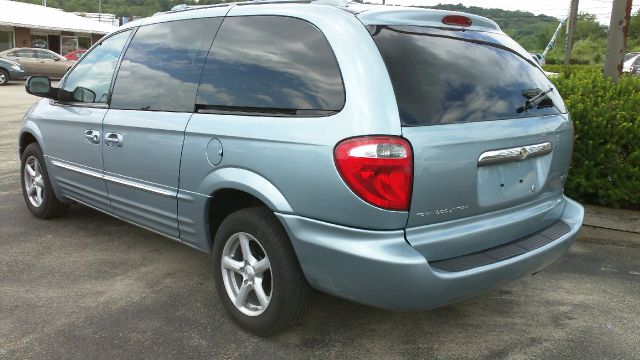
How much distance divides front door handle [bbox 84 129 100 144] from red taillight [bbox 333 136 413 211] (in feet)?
7.59

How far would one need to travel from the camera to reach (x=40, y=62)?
950 inches

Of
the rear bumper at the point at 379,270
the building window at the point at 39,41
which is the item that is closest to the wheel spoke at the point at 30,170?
the rear bumper at the point at 379,270

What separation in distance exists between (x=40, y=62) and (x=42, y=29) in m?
11.3

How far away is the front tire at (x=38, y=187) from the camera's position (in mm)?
4949

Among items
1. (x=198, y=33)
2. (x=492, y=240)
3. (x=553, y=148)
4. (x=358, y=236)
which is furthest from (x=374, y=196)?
(x=198, y=33)

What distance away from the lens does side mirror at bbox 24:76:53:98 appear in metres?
4.52

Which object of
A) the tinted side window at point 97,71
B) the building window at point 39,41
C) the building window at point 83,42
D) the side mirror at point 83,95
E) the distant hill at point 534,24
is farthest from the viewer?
the distant hill at point 534,24

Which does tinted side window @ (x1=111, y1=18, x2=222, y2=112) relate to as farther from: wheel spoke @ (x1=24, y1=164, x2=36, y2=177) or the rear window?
wheel spoke @ (x1=24, y1=164, x2=36, y2=177)

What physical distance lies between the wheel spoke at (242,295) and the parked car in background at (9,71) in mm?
23181

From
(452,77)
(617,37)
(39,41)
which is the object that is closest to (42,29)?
(39,41)

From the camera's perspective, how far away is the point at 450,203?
2566 millimetres

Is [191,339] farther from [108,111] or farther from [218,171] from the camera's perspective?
→ [108,111]

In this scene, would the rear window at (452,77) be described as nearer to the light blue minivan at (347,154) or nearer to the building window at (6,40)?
the light blue minivan at (347,154)

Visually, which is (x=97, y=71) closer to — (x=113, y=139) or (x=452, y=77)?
(x=113, y=139)
